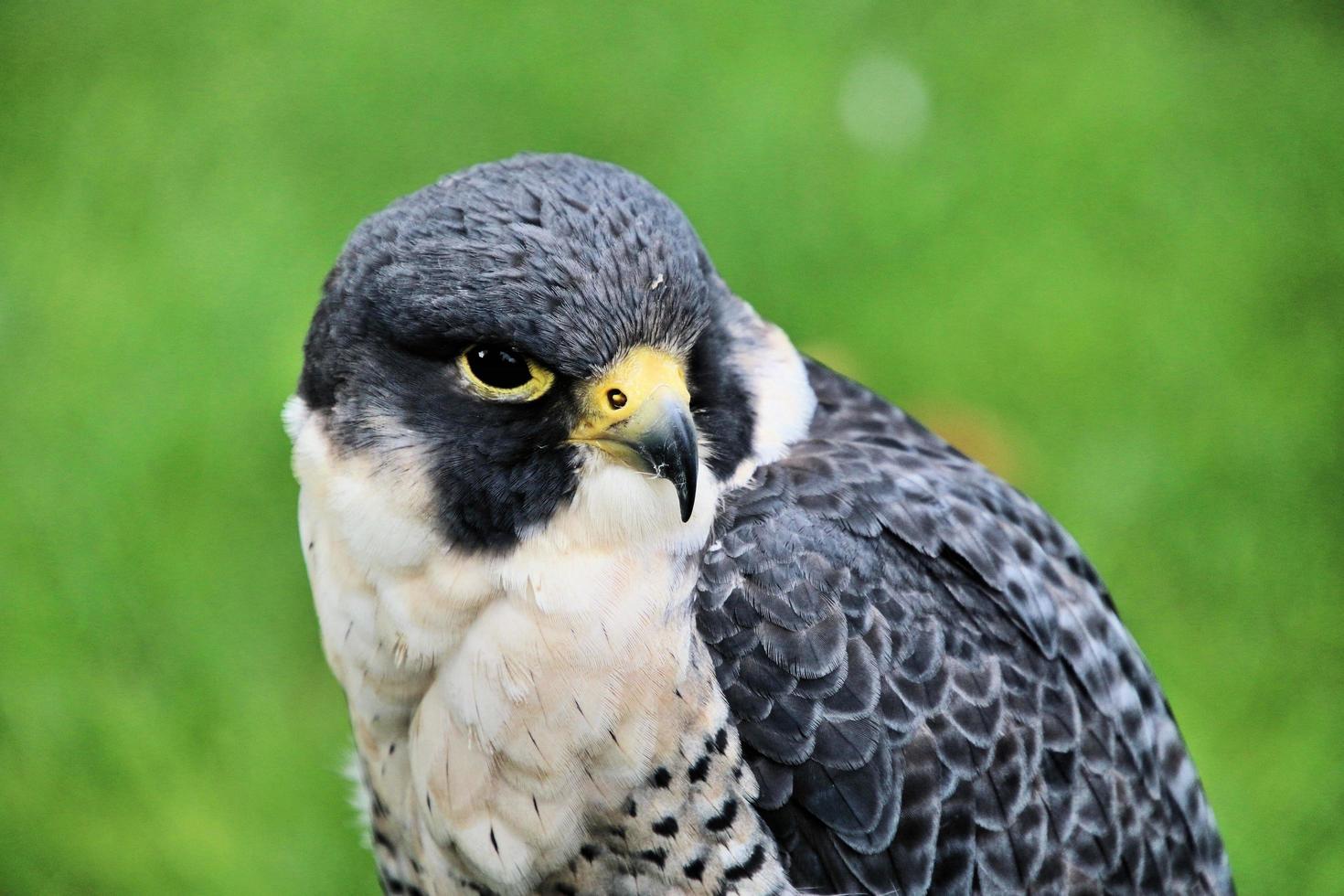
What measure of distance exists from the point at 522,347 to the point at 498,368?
78mm

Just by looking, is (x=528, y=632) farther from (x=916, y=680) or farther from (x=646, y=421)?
(x=916, y=680)

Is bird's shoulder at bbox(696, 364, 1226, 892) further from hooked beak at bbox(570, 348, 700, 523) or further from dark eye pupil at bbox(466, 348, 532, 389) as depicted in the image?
dark eye pupil at bbox(466, 348, 532, 389)

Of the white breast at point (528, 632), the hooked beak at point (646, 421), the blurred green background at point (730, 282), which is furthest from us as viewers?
the blurred green background at point (730, 282)

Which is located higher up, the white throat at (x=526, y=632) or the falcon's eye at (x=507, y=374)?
the falcon's eye at (x=507, y=374)

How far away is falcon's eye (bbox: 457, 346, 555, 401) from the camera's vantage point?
8.98ft

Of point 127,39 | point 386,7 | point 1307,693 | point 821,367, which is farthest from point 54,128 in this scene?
point 1307,693

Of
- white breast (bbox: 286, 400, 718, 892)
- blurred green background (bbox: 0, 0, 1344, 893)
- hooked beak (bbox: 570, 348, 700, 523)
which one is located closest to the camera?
hooked beak (bbox: 570, 348, 700, 523)

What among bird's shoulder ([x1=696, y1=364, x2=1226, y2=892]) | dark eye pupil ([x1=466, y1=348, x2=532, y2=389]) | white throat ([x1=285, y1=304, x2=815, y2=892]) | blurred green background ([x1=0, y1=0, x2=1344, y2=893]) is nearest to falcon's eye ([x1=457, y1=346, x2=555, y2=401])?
dark eye pupil ([x1=466, y1=348, x2=532, y2=389])

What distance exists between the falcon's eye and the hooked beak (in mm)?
97

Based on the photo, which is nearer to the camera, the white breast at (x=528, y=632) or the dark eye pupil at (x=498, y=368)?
the dark eye pupil at (x=498, y=368)

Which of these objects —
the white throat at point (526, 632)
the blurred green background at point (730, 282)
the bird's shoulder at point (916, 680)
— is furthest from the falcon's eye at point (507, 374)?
the blurred green background at point (730, 282)

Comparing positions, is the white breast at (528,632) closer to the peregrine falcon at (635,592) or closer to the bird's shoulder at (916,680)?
Answer: the peregrine falcon at (635,592)

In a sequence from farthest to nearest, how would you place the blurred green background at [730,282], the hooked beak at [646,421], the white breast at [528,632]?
the blurred green background at [730,282]
the white breast at [528,632]
the hooked beak at [646,421]

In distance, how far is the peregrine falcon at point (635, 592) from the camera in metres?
2.76
